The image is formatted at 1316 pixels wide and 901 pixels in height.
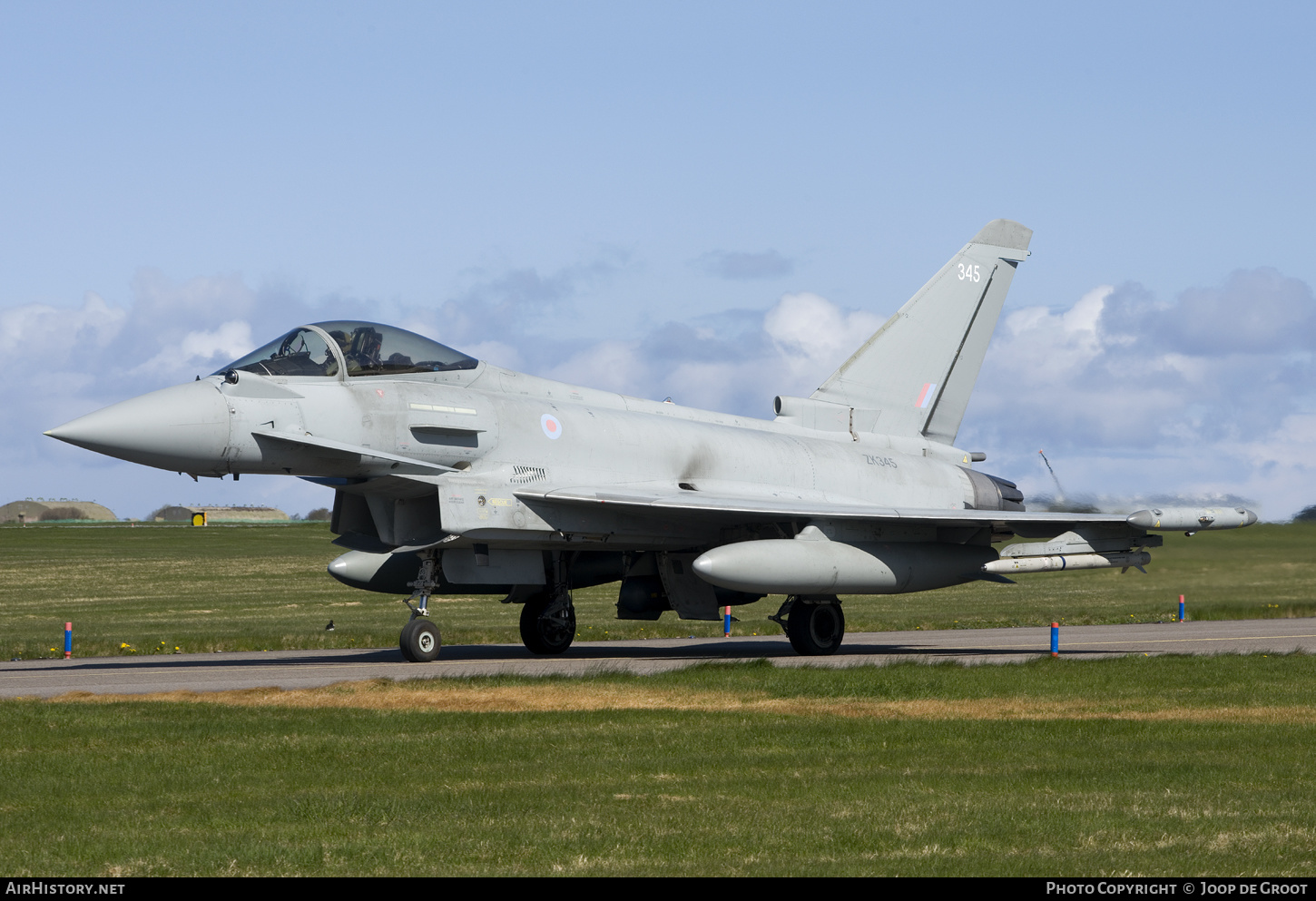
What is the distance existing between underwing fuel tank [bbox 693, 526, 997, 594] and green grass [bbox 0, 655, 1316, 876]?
14.4 ft

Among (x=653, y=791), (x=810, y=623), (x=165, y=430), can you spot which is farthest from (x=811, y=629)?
(x=653, y=791)

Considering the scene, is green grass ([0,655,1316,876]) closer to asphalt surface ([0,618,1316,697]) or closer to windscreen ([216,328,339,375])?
asphalt surface ([0,618,1316,697])

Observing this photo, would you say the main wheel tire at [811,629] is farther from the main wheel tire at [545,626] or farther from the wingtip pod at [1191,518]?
the wingtip pod at [1191,518]

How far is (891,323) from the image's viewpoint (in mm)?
22875

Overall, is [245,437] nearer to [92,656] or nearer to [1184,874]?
[92,656]

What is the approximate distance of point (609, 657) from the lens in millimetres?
19000

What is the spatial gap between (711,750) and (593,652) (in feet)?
34.9

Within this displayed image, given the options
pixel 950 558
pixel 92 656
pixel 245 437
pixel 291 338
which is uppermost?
pixel 291 338

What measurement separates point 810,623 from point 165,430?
29.7 ft

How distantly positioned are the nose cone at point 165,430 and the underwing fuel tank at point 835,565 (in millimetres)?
5984

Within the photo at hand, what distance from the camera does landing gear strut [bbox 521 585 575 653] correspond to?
1922cm

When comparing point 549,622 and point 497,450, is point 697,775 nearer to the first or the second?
point 497,450

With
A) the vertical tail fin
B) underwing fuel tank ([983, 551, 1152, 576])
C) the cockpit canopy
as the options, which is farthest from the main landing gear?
the cockpit canopy

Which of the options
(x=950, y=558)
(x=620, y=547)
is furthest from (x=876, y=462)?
(x=620, y=547)
